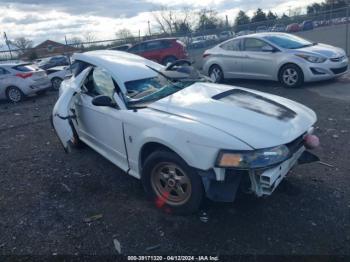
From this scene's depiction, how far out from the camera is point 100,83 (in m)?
4.37

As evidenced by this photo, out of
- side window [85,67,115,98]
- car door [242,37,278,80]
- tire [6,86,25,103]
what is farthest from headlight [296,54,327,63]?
tire [6,86,25,103]

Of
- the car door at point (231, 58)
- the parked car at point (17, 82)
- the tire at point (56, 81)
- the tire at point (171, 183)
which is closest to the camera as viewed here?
the tire at point (171, 183)

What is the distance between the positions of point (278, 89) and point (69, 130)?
628 centimetres

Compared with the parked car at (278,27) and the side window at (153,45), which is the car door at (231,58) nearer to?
the side window at (153,45)

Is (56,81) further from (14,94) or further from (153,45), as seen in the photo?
(153,45)

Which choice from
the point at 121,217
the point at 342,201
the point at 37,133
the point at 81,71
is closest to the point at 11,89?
the point at 37,133

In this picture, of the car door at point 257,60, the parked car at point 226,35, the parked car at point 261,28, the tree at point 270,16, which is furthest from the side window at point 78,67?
the tree at point 270,16

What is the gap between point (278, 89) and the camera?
8.70 metres

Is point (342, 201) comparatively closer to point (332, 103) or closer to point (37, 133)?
point (332, 103)

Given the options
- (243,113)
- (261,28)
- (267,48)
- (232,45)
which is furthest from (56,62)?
(243,113)

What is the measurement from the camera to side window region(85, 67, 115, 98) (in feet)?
13.5

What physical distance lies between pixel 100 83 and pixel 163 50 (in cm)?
1178

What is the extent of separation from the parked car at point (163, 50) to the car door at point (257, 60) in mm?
6518

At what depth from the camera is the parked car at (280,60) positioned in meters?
8.23
